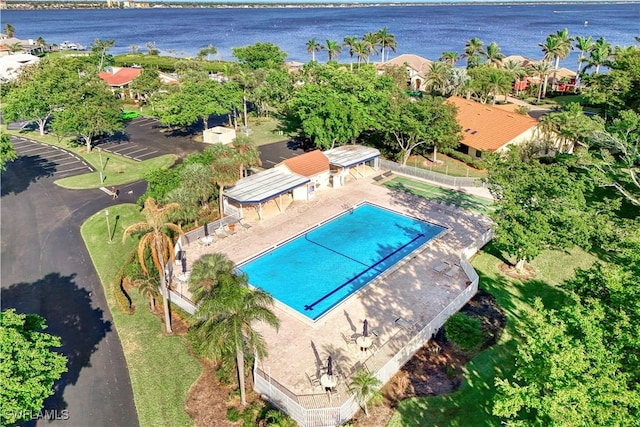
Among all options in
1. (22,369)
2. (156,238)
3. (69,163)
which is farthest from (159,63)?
(22,369)

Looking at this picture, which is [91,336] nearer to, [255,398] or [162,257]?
[162,257]

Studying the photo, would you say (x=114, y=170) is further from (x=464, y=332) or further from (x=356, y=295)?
(x=464, y=332)

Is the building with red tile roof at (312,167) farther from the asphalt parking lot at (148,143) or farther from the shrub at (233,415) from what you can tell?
the shrub at (233,415)

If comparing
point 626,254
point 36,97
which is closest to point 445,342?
point 626,254

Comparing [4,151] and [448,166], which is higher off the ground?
[4,151]

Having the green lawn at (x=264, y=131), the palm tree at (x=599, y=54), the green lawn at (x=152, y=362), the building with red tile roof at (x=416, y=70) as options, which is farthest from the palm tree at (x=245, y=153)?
the palm tree at (x=599, y=54)

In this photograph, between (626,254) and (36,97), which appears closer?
(626,254)
